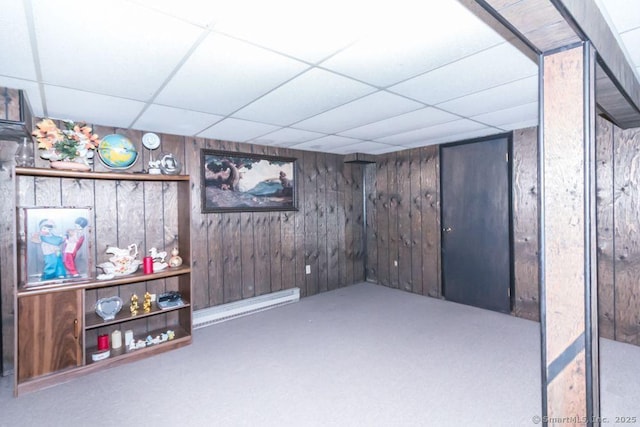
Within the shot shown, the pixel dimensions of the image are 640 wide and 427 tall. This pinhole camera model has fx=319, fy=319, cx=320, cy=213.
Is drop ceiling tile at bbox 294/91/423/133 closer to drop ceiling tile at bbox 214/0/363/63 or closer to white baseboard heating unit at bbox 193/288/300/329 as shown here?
drop ceiling tile at bbox 214/0/363/63

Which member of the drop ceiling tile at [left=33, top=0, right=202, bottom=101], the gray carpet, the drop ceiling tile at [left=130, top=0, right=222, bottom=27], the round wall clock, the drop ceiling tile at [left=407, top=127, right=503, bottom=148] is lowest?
the gray carpet

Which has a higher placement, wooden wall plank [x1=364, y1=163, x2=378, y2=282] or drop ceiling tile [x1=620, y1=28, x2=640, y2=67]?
drop ceiling tile [x1=620, y1=28, x2=640, y2=67]

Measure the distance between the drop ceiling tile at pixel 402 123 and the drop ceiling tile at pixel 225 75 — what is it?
4.27 ft

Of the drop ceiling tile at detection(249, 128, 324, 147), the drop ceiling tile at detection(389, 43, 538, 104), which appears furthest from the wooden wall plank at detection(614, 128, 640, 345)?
the drop ceiling tile at detection(249, 128, 324, 147)

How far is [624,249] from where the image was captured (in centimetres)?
292

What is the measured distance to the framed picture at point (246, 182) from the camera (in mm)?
3664

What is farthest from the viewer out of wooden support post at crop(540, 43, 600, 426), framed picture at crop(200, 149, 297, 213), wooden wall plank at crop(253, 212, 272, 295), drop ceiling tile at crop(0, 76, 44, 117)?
wooden wall plank at crop(253, 212, 272, 295)

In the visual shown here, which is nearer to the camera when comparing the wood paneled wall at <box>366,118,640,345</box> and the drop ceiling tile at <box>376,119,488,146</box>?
the wood paneled wall at <box>366,118,640,345</box>

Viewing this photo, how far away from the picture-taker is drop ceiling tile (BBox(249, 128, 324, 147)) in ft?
11.2

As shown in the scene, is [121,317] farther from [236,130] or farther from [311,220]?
[311,220]

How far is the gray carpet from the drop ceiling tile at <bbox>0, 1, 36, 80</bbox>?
6.82 ft

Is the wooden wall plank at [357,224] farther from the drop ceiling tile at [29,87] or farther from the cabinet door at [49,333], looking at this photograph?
the drop ceiling tile at [29,87]

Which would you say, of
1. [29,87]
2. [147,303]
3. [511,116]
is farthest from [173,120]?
[511,116]

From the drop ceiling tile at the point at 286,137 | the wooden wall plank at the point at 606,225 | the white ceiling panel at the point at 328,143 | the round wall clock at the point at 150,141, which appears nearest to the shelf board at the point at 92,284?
the round wall clock at the point at 150,141
